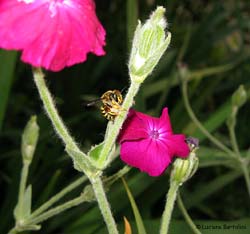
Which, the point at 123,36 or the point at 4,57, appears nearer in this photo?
the point at 4,57

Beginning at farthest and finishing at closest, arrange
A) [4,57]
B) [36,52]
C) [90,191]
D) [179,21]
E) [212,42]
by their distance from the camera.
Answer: [179,21]
[212,42]
[4,57]
[90,191]
[36,52]

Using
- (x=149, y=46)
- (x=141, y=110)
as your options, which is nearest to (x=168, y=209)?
(x=149, y=46)

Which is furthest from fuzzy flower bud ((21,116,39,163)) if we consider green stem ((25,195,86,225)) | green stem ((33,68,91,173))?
green stem ((33,68,91,173))

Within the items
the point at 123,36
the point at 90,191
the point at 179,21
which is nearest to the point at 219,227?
the point at 90,191

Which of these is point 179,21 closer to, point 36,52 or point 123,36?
point 123,36

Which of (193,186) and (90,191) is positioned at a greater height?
(90,191)

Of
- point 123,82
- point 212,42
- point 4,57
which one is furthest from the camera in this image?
point 212,42

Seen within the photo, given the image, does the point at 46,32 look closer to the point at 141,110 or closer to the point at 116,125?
the point at 116,125
